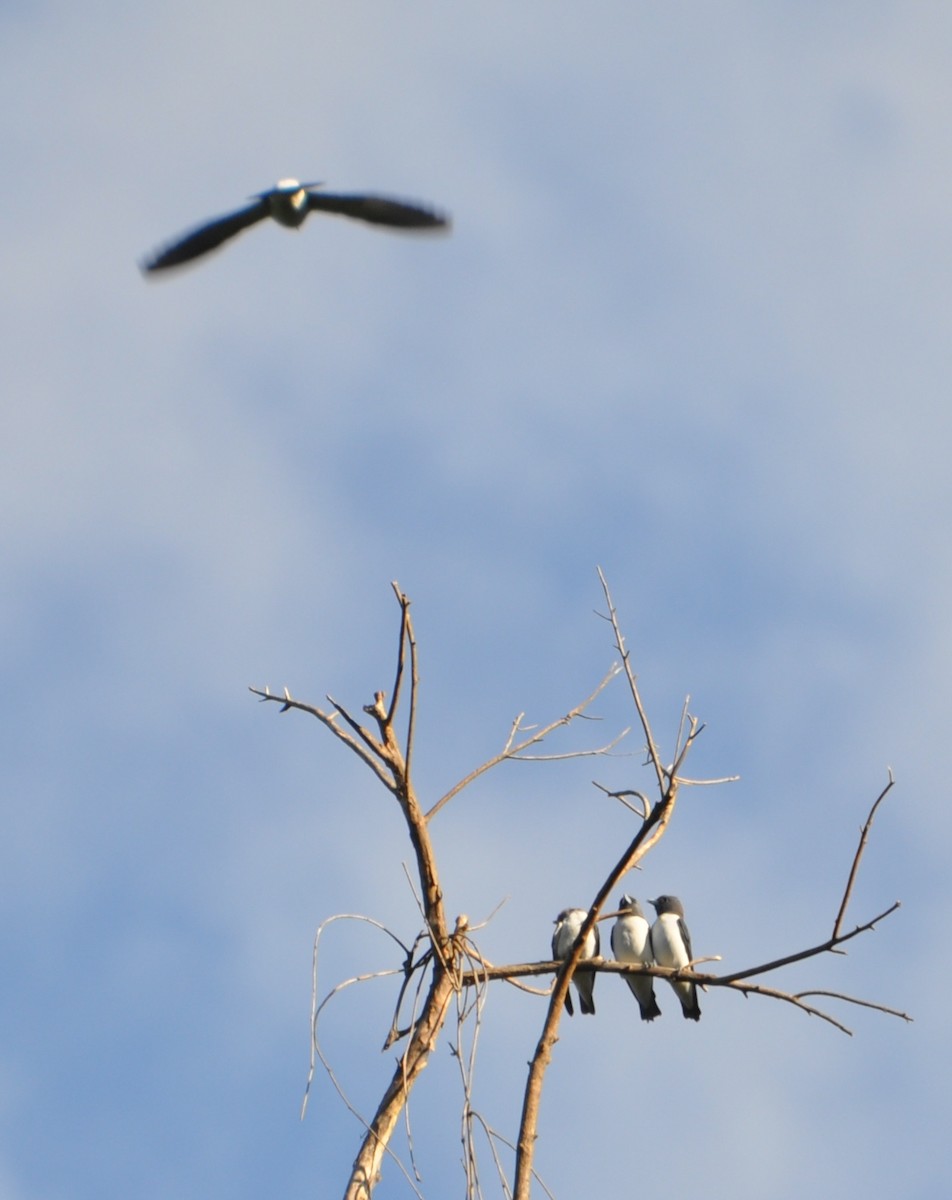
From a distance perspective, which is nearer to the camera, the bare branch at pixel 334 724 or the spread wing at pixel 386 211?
the bare branch at pixel 334 724

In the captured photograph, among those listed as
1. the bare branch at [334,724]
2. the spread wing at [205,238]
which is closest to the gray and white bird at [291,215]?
the spread wing at [205,238]

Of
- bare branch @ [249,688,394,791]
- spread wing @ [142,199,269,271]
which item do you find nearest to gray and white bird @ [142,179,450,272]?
spread wing @ [142,199,269,271]

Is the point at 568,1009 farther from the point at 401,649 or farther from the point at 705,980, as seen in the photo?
the point at 401,649

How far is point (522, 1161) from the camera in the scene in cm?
429

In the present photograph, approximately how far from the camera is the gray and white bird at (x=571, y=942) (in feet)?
29.0

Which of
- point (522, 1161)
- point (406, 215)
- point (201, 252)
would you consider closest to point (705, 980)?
point (522, 1161)

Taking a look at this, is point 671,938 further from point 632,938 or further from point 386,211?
point 386,211

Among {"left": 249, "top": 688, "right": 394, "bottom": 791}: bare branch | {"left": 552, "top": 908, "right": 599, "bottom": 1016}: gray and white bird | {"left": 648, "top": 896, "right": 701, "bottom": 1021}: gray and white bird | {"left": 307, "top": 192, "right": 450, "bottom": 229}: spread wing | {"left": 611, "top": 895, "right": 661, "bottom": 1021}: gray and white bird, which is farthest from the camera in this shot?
{"left": 611, "top": 895, "right": 661, "bottom": 1021}: gray and white bird

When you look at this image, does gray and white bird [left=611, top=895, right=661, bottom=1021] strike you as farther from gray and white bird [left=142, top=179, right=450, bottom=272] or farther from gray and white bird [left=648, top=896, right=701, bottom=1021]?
gray and white bird [left=142, top=179, right=450, bottom=272]

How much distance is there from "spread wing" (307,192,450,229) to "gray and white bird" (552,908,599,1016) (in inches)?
160

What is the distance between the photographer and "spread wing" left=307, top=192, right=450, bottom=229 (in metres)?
8.19

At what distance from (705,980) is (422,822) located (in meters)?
1.04

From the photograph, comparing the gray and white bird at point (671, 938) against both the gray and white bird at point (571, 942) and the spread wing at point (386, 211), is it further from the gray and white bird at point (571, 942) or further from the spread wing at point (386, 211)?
the spread wing at point (386, 211)

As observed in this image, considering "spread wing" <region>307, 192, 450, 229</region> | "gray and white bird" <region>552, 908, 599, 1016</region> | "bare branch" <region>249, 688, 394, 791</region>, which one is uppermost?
"spread wing" <region>307, 192, 450, 229</region>
